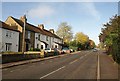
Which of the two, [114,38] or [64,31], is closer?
[114,38]

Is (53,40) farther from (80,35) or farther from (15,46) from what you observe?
(80,35)


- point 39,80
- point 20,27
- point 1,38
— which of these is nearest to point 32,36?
point 20,27

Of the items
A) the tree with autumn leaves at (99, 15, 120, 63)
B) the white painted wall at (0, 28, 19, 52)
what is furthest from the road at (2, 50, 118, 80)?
the white painted wall at (0, 28, 19, 52)

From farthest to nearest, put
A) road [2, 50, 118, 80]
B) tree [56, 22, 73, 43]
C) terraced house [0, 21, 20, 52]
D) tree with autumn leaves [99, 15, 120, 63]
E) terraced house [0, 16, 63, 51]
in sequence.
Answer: tree [56, 22, 73, 43]
terraced house [0, 16, 63, 51]
terraced house [0, 21, 20, 52]
tree with autumn leaves [99, 15, 120, 63]
road [2, 50, 118, 80]

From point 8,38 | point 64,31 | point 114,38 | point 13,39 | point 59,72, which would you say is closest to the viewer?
point 59,72

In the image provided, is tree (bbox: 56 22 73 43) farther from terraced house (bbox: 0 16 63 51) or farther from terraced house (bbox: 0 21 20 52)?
terraced house (bbox: 0 21 20 52)

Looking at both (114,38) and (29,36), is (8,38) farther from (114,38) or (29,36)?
(114,38)

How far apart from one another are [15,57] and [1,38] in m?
16.1

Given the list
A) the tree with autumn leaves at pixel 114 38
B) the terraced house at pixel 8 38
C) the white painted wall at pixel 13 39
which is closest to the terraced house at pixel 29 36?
the terraced house at pixel 8 38

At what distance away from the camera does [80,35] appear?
13700 cm

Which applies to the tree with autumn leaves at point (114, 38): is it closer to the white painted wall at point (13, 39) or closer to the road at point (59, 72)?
the road at point (59, 72)

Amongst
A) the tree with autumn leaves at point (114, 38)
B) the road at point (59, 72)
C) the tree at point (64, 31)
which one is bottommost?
the road at point (59, 72)

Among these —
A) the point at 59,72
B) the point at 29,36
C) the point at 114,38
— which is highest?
the point at 29,36

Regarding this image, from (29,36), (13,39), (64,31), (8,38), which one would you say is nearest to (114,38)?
(8,38)
